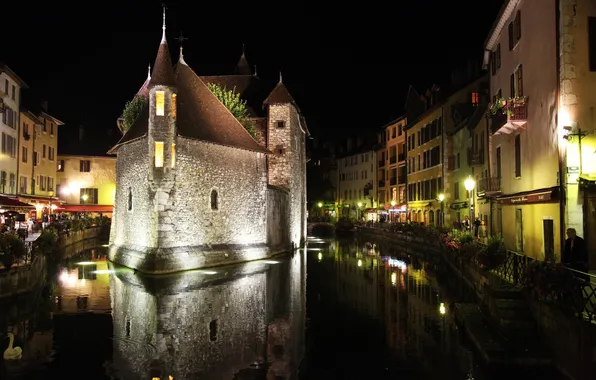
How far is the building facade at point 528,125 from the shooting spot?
1678 cm

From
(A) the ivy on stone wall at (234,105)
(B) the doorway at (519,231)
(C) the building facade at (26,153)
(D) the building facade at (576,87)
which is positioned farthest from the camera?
(C) the building facade at (26,153)

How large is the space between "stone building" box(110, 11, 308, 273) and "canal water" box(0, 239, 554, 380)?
286cm

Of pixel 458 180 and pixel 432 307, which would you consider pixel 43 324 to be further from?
pixel 458 180

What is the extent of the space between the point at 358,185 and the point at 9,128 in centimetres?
5115

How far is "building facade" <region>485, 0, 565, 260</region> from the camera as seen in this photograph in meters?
16.8

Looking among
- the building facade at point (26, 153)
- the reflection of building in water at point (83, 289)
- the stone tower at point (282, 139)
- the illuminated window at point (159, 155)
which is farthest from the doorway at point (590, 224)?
the building facade at point (26, 153)

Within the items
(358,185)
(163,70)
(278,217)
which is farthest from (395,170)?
(163,70)

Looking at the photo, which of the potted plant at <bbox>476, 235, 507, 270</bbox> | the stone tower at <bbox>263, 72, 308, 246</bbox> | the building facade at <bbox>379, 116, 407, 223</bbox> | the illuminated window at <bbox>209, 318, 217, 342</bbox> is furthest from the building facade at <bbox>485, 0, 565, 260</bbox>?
the building facade at <bbox>379, 116, 407, 223</bbox>

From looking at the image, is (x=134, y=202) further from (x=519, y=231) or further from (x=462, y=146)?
(x=462, y=146)

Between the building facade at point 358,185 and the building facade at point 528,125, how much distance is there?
47.2 m

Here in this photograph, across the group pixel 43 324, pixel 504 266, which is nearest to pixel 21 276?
pixel 43 324

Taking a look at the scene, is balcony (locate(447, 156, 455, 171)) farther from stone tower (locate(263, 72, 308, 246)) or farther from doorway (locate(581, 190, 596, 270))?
doorway (locate(581, 190, 596, 270))

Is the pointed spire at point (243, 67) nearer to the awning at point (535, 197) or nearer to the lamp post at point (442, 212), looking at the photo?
the lamp post at point (442, 212)

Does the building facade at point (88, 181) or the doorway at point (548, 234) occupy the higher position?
the building facade at point (88, 181)
